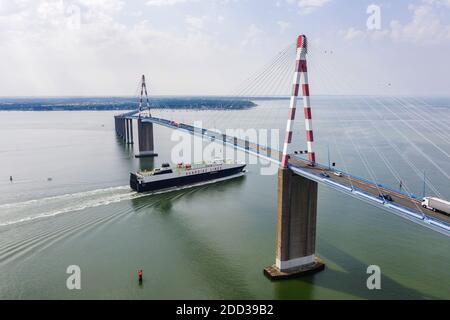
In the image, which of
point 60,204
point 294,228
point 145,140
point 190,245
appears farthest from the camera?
point 145,140

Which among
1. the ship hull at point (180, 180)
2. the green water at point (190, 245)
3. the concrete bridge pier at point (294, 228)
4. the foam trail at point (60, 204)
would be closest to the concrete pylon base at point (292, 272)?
the concrete bridge pier at point (294, 228)

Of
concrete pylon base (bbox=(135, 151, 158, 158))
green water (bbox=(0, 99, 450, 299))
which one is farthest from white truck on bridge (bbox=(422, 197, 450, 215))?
concrete pylon base (bbox=(135, 151, 158, 158))

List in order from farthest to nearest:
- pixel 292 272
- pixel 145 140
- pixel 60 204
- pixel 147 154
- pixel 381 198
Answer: pixel 145 140
pixel 147 154
pixel 60 204
pixel 292 272
pixel 381 198

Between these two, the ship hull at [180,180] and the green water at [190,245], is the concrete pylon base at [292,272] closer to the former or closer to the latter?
the green water at [190,245]

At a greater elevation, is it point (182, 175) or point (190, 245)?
point (182, 175)

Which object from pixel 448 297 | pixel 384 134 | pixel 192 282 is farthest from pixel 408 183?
pixel 384 134

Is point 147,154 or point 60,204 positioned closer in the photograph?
point 60,204

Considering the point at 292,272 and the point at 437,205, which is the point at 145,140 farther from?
the point at 437,205

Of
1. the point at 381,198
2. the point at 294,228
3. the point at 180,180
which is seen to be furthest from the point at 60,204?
the point at 381,198
